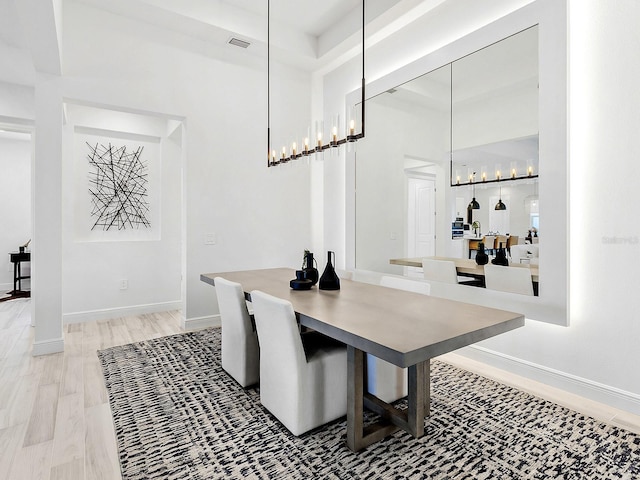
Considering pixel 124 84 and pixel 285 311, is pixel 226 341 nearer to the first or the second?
pixel 285 311

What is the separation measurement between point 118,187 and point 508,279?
4.59 meters

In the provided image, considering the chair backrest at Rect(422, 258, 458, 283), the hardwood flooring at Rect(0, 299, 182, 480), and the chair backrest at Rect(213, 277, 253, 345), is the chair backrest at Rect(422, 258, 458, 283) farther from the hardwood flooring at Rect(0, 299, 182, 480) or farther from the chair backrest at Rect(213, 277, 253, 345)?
the hardwood flooring at Rect(0, 299, 182, 480)

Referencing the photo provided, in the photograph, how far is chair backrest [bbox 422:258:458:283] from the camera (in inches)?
130

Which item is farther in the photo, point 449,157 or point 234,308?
point 449,157

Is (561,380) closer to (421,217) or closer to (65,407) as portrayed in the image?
(421,217)

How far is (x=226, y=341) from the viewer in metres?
2.84

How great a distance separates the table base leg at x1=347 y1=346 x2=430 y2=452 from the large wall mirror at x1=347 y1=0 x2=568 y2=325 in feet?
4.03

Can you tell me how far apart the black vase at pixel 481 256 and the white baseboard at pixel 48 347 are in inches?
148

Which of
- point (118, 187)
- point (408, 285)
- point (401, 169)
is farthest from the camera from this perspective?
point (118, 187)

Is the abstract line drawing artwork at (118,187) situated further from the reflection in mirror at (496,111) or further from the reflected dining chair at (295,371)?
the reflection in mirror at (496,111)

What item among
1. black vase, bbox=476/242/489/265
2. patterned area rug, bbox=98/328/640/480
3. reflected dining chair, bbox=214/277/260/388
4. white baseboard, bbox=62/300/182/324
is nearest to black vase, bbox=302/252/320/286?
reflected dining chair, bbox=214/277/260/388

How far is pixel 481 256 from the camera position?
3.05m

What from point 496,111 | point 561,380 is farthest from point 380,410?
point 496,111

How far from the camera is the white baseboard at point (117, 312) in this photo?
14.3 feet
